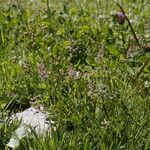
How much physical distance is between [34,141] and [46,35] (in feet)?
9.29

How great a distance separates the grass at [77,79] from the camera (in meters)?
3.54

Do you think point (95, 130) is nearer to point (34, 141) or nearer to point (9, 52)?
point (34, 141)

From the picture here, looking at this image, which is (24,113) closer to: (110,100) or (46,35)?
(110,100)

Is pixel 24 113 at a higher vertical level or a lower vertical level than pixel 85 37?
lower

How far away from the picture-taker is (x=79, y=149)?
3338mm

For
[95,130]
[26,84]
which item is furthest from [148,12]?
[95,130]

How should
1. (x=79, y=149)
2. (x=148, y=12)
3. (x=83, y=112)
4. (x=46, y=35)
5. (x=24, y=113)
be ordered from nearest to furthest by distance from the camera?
(x=79, y=149) < (x=83, y=112) < (x=24, y=113) < (x=46, y=35) < (x=148, y=12)

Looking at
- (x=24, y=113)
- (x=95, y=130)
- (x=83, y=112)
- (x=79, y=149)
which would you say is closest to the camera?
(x=79, y=149)

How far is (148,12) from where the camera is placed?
7949 mm

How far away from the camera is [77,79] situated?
4.66 meters

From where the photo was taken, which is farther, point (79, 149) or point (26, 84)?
point (26, 84)

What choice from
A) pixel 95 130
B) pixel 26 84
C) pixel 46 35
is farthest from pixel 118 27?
pixel 95 130

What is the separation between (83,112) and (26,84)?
107cm

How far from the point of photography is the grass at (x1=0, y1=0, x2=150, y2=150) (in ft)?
11.6
